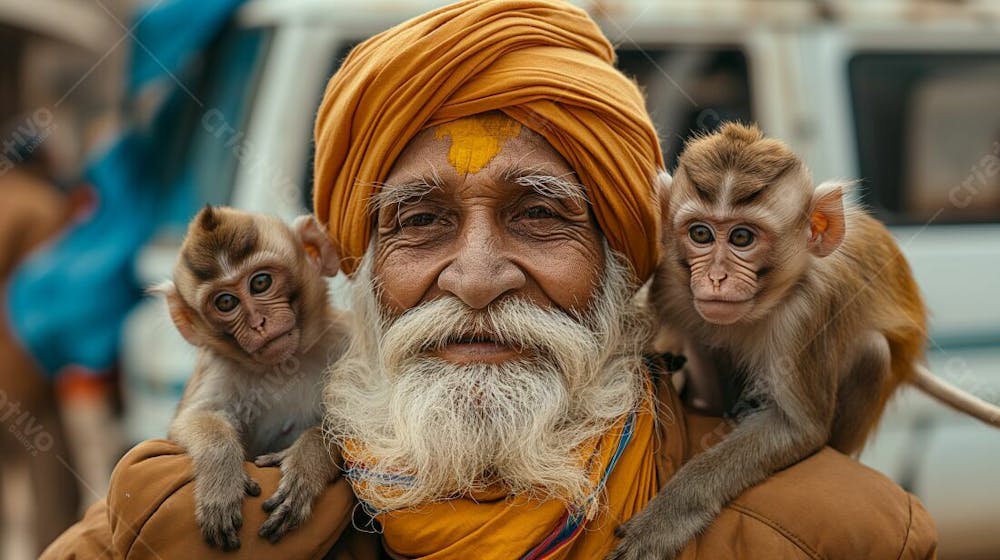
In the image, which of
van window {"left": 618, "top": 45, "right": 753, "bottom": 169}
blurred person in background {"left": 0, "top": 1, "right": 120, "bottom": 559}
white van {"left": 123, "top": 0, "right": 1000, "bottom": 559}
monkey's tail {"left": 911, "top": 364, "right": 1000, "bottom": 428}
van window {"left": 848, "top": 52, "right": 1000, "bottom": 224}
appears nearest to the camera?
monkey's tail {"left": 911, "top": 364, "right": 1000, "bottom": 428}

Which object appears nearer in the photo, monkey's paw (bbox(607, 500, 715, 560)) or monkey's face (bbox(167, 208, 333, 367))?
monkey's paw (bbox(607, 500, 715, 560))

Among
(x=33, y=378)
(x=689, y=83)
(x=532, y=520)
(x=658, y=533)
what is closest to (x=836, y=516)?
(x=658, y=533)

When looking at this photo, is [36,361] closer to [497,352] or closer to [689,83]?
[689,83]

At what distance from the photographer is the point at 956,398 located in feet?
9.61

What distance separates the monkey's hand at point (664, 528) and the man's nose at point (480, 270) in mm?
Answer: 585

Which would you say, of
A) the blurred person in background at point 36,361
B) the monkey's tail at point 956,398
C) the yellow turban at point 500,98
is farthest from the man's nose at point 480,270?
the blurred person in background at point 36,361

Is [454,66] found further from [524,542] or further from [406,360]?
[524,542]

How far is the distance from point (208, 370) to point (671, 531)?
1.30 m

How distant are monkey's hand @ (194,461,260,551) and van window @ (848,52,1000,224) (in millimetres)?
3946

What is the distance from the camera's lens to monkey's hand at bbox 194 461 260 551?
210 centimetres

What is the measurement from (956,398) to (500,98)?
1.61 metres

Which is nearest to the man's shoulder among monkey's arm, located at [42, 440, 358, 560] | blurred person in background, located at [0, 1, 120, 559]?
monkey's arm, located at [42, 440, 358, 560]

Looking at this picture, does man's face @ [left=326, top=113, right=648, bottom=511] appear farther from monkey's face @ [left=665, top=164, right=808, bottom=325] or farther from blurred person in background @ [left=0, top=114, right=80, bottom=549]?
blurred person in background @ [left=0, top=114, right=80, bottom=549]

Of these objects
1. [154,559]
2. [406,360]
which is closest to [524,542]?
[406,360]
